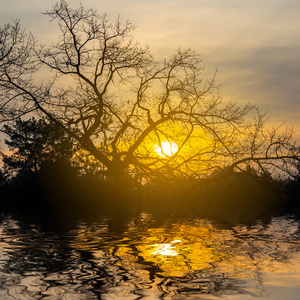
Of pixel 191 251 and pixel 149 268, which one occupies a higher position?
pixel 149 268

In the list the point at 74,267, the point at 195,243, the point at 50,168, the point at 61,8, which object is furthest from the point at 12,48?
the point at 50,168

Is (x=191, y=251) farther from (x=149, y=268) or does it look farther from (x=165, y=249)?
(x=149, y=268)

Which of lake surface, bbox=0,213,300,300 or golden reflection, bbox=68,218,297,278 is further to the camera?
golden reflection, bbox=68,218,297,278

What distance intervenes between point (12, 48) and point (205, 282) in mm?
19190

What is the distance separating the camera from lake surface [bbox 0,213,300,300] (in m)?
7.62

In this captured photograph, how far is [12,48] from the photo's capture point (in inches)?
967

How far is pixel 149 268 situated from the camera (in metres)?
9.95

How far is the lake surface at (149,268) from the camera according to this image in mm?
7625

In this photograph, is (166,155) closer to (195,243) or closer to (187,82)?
(187,82)

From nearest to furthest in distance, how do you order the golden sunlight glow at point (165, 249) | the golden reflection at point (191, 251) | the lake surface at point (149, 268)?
the lake surface at point (149, 268)
the golden reflection at point (191, 251)
the golden sunlight glow at point (165, 249)

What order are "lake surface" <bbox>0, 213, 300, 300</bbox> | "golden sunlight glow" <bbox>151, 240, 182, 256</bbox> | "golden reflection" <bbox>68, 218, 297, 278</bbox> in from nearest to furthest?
"lake surface" <bbox>0, 213, 300, 300</bbox> → "golden reflection" <bbox>68, 218, 297, 278</bbox> → "golden sunlight glow" <bbox>151, 240, 182, 256</bbox>

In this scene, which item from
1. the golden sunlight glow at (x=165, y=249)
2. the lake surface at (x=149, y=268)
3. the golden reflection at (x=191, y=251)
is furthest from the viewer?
the golden sunlight glow at (x=165, y=249)

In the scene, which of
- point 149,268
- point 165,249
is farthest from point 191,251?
point 149,268

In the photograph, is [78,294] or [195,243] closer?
[78,294]
